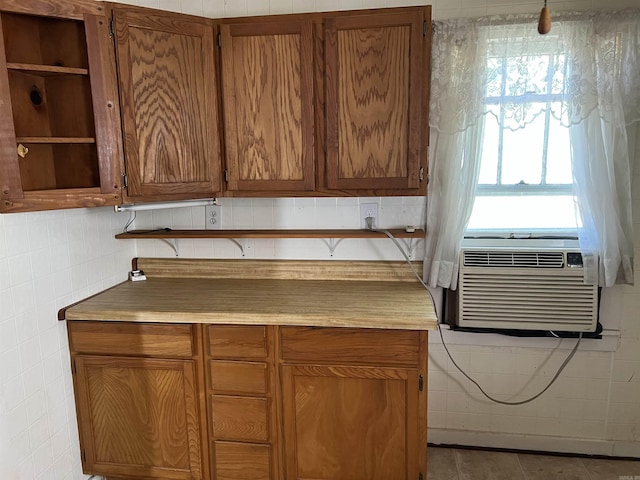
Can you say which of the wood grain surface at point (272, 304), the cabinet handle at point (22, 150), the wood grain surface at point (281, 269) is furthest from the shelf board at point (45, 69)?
the wood grain surface at point (281, 269)

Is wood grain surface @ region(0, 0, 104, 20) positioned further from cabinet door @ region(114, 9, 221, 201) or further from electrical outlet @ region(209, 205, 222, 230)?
electrical outlet @ region(209, 205, 222, 230)

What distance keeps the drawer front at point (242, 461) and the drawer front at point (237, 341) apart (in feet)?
1.30

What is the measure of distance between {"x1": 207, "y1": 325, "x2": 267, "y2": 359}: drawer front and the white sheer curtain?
969 mm

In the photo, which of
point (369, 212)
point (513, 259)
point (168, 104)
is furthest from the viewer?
point (369, 212)

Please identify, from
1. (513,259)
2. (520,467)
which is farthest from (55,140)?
(520,467)

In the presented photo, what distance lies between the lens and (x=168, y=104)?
1830 mm

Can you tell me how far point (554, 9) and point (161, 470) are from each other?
2621 mm

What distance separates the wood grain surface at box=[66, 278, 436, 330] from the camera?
1.74m

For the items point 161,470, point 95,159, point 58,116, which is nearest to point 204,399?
point 161,470

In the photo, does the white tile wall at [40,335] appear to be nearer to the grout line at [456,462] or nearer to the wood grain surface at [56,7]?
the wood grain surface at [56,7]

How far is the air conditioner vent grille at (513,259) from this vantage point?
2.08 meters

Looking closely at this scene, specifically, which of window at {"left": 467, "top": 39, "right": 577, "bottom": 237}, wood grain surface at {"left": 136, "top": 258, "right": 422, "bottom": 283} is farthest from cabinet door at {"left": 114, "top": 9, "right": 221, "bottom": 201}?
window at {"left": 467, "top": 39, "right": 577, "bottom": 237}

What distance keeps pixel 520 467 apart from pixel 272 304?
4.85 feet

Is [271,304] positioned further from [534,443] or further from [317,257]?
[534,443]
